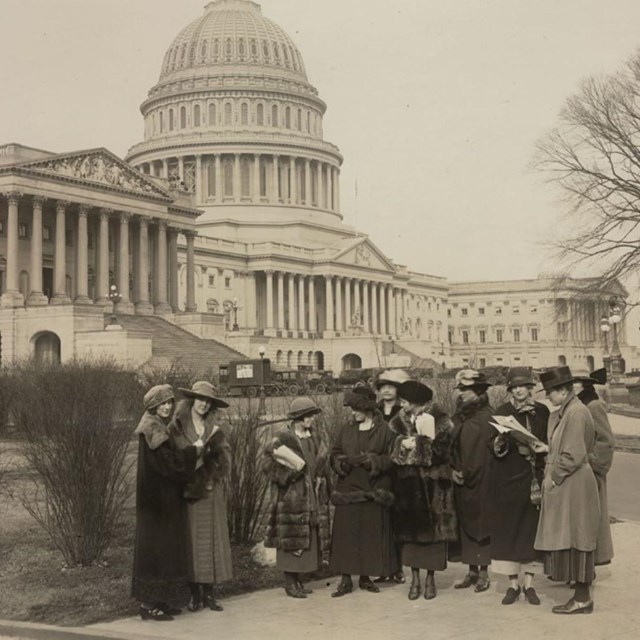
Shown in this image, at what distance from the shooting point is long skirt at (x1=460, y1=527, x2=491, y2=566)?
10820 millimetres

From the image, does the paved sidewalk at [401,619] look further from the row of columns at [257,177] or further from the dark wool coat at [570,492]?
the row of columns at [257,177]

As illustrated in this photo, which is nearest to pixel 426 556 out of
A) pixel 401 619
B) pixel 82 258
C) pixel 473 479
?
pixel 473 479

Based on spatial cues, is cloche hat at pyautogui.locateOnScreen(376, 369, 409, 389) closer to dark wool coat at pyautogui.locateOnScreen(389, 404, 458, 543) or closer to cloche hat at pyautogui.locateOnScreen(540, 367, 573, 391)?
dark wool coat at pyautogui.locateOnScreen(389, 404, 458, 543)

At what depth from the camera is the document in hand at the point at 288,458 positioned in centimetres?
1063

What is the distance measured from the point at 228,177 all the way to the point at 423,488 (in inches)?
4274

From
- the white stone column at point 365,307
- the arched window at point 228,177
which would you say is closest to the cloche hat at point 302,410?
the white stone column at point 365,307

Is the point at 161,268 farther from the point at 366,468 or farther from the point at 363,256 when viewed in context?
the point at 366,468

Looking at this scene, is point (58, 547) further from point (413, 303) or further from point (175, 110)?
point (413, 303)

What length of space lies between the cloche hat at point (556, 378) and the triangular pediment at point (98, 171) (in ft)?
180

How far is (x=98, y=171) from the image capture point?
67.1 m

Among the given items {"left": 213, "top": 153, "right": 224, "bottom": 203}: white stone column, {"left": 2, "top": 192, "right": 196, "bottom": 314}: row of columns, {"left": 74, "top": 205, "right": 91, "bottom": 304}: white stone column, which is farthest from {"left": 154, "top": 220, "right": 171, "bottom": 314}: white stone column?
{"left": 213, "top": 153, "right": 224, "bottom": 203}: white stone column

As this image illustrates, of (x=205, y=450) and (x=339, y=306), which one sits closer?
(x=205, y=450)

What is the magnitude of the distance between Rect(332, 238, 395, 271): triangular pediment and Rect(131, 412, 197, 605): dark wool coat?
98286 mm

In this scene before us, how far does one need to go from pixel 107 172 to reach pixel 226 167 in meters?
49.5
